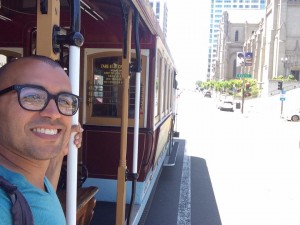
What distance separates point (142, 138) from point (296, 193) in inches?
183

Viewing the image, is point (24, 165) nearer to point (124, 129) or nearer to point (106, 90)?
point (124, 129)

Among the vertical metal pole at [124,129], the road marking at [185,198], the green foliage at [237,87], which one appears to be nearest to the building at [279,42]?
the green foliage at [237,87]

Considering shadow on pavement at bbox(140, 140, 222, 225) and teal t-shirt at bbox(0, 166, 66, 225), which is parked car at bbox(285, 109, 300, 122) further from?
teal t-shirt at bbox(0, 166, 66, 225)

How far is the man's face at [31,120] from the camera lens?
1288 millimetres

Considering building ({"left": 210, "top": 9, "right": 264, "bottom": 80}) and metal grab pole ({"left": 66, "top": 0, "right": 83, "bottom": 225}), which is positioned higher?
building ({"left": 210, "top": 9, "right": 264, "bottom": 80})

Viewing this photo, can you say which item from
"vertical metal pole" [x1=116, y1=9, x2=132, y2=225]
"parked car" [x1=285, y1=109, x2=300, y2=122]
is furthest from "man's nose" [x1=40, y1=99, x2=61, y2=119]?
"parked car" [x1=285, y1=109, x2=300, y2=122]

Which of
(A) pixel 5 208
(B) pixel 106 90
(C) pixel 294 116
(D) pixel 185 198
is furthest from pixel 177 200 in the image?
(C) pixel 294 116

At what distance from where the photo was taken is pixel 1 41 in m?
4.57

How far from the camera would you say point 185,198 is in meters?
6.71

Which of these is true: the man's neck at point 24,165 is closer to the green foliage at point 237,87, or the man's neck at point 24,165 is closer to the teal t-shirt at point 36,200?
the teal t-shirt at point 36,200

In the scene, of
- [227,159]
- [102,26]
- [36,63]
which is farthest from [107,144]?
[227,159]

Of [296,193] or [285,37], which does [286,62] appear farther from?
[296,193]

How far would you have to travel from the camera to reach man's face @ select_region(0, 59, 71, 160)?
4.23 ft

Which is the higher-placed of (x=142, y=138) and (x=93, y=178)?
(x=142, y=138)
